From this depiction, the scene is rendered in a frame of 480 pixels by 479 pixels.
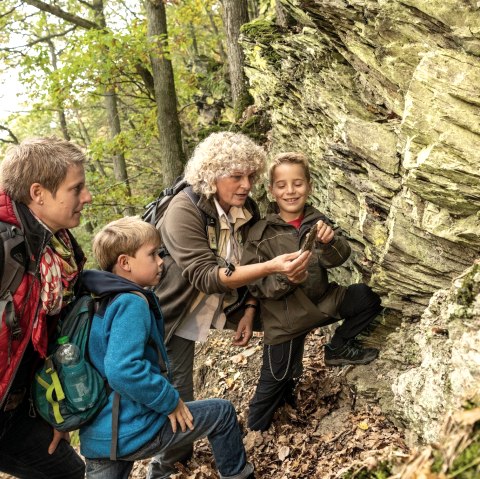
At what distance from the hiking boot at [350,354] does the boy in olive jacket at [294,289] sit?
0.03 metres

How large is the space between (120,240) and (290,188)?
1709 millimetres

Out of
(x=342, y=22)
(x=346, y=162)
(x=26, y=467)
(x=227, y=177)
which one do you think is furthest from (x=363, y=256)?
(x=26, y=467)

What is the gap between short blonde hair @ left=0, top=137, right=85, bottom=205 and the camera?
2.97 meters

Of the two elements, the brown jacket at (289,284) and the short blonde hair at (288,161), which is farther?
the short blonde hair at (288,161)

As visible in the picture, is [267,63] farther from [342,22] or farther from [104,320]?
[104,320]

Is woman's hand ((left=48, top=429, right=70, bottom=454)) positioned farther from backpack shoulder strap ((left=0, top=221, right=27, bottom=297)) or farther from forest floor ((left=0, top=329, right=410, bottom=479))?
forest floor ((left=0, top=329, right=410, bottom=479))

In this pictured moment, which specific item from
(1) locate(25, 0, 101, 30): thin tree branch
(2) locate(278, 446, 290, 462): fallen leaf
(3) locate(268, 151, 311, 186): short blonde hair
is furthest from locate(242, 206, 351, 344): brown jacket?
(1) locate(25, 0, 101, 30): thin tree branch

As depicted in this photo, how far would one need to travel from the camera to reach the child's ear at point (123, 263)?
11.7 feet

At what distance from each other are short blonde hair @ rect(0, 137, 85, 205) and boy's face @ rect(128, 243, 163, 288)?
0.81 m

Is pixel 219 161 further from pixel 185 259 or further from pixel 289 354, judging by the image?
pixel 289 354

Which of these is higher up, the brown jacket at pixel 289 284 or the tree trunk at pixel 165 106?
the tree trunk at pixel 165 106

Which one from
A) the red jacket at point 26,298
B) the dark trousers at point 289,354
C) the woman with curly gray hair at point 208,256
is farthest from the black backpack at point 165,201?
the dark trousers at point 289,354

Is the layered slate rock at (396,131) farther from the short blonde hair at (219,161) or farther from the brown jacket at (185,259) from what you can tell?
the brown jacket at (185,259)

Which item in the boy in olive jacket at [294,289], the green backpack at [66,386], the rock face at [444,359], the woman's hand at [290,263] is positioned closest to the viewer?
the rock face at [444,359]
